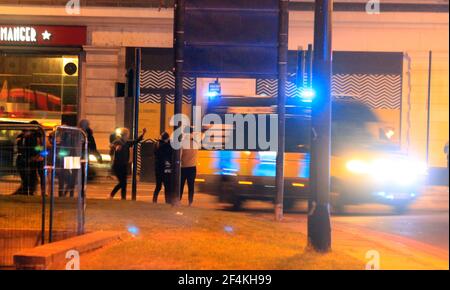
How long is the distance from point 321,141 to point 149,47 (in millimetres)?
15072

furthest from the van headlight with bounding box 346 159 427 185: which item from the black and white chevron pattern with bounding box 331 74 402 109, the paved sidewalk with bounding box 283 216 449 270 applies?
the black and white chevron pattern with bounding box 331 74 402 109

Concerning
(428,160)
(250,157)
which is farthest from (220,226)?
(428,160)

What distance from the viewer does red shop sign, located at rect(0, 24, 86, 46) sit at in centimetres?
2195

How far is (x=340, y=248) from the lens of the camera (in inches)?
364

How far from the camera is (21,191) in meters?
9.50

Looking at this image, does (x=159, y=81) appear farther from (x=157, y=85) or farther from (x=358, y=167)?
(x=358, y=167)

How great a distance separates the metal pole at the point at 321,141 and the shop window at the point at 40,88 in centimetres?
1550

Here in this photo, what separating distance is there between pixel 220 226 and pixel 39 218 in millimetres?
2768

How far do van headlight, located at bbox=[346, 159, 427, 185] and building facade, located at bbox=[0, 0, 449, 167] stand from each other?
8.37m

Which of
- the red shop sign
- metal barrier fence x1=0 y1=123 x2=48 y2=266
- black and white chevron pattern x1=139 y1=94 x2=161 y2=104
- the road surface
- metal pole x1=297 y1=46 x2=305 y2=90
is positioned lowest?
the road surface

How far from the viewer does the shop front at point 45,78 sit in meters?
22.2

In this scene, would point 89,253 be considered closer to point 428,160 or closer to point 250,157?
point 250,157

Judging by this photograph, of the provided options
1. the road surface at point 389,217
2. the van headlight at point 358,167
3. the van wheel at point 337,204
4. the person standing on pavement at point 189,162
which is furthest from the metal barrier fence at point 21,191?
the van headlight at point 358,167

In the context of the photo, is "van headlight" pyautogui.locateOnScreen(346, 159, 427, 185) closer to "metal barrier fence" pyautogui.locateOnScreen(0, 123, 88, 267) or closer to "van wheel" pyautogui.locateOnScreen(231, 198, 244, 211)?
"van wheel" pyautogui.locateOnScreen(231, 198, 244, 211)
